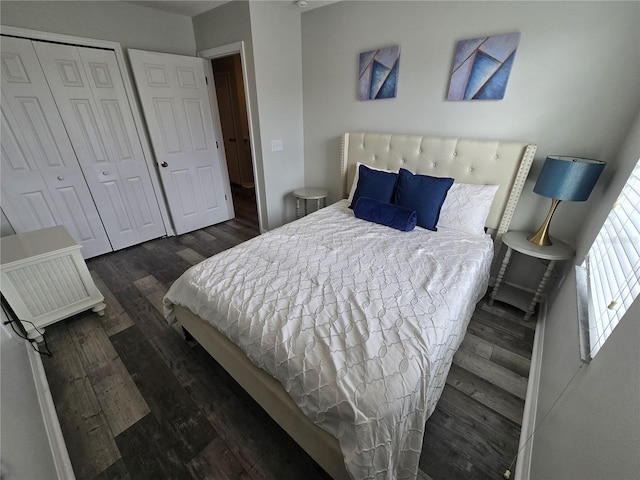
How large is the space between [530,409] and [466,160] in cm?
170

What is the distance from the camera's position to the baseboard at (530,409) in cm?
114

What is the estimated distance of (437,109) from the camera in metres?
2.21

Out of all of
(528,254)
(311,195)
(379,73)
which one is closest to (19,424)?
(311,195)

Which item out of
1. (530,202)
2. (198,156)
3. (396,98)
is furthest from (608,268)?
(198,156)

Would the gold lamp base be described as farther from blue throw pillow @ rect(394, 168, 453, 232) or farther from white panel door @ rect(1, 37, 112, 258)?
white panel door @ rect(1, 37, 112, 258)

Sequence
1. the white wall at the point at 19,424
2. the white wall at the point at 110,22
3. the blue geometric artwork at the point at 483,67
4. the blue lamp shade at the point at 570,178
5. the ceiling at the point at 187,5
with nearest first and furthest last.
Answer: the white wall at the point at 19,424 → the blue lamp shade at the point at 570,178 → the blue geometric artwork at the point at 483,67 → the white wall at the point at 110,22 → the ceiling at the point at 187,5

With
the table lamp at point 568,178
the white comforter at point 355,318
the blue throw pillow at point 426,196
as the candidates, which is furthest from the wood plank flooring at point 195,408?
the table lamp at point 568,178

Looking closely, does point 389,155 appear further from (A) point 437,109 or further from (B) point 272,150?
(B) point 272,150

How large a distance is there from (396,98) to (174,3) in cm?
237

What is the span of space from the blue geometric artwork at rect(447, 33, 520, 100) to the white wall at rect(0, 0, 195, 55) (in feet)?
9.57

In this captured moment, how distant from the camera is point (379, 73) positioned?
7.89 feet

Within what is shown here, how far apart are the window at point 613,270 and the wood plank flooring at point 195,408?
66 centimetres

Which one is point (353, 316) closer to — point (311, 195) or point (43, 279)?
point (311, 195)

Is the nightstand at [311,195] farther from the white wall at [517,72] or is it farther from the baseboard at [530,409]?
the baseboard at [530,409]
